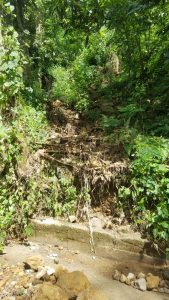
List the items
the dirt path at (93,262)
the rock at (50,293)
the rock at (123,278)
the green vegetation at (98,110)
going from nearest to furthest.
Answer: the rock at (50,293)
the dirt path at (93,262)
the rock at (123,278)
the green vegetation at (98,110)

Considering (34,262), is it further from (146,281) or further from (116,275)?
(146,281)

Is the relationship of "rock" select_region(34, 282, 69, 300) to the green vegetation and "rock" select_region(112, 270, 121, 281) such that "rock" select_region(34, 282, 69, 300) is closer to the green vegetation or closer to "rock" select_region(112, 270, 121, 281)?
"rock" select_region(112, 270, 121, 281)

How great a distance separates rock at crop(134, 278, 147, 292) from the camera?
405 centimetres

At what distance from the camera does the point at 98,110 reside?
25.6 feet

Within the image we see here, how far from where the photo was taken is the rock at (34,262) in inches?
171

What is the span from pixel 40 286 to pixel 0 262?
1.14 meters

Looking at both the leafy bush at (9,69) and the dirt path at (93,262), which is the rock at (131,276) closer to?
the dirt path at (93,262)

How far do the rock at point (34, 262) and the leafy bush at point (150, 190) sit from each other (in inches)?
63.2

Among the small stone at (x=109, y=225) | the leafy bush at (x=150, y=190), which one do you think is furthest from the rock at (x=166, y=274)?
the small stone at (x=109, y=225)

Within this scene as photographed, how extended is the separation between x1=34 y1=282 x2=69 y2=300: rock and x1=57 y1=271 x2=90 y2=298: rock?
0.09 metres

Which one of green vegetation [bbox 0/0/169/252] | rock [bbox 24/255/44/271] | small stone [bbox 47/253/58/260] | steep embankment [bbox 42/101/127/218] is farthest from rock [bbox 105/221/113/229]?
rock [bbox 24/255/44/271]

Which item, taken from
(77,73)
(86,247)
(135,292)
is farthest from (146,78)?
(135,292)

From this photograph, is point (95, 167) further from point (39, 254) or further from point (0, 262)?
point (0, 262)

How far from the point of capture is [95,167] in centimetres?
549
